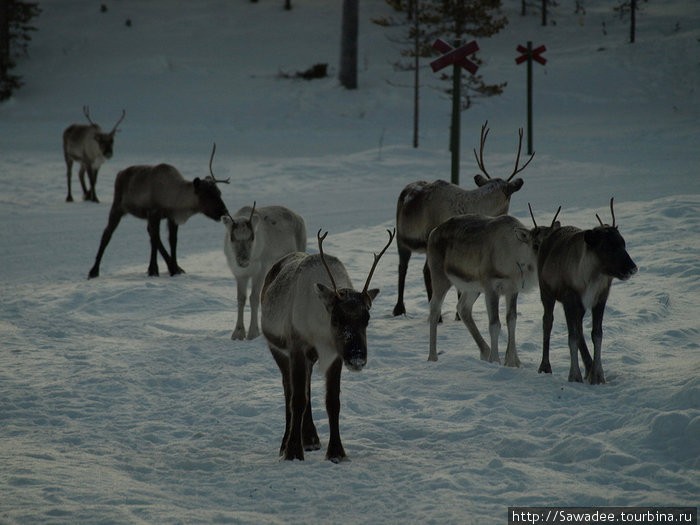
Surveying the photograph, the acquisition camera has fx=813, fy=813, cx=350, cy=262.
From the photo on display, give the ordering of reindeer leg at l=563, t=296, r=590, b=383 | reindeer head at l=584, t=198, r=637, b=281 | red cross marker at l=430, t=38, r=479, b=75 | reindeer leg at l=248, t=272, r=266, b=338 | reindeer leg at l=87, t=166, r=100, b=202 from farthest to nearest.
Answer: reindeer leg at l=87, t=166, r=100, b=202
red cross marker at l=430, t=38, r=479, b=75
reindeer leg at l=248, t=272, r=266, b=338
reindeer leg at l=563, t=296, r=590, b=383
reindeer head at l=584, t=198, r=637, b=281

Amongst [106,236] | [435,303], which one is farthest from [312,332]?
[106,236]

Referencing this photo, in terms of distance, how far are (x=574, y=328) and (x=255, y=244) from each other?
141 inches

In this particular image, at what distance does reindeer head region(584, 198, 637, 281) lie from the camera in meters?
6.29

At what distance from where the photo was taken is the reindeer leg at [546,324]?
6978 mm

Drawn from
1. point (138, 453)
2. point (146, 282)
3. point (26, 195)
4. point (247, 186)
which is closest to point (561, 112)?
point (247, 186)

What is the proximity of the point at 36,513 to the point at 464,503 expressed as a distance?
7.71 ft

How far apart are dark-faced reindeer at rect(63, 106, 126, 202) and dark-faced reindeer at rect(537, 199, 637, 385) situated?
12380mm

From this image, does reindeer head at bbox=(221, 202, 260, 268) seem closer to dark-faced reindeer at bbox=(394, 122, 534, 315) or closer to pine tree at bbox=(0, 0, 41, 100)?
dark-faced reindeer at bbox=(394, 122, 534, 315)

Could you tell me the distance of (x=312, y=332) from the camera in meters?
5.15

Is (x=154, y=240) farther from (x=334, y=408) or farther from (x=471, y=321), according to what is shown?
(x=334, y=408)

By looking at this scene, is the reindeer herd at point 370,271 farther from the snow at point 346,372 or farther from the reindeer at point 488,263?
the snow at point 346,372

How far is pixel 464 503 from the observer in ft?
15.0

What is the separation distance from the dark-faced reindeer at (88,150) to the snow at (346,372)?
1.84ft

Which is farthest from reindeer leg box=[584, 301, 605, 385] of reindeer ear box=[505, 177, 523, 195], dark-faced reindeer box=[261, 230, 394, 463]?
reindeer ear box=[505, 177, 523, 195]
